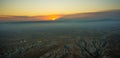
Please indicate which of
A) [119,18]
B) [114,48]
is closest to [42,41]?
[114,48]

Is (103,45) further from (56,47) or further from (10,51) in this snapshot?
(10,51)

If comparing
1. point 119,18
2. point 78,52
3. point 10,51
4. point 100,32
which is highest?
point 119,18

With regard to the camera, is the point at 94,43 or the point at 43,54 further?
the point at 94,43

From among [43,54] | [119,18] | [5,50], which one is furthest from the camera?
[119,18]

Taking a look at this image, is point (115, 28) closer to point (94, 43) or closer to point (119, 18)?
point (119, 18)

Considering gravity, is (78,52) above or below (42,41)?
below

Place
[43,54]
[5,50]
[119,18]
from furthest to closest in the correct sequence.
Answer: [119,18], [43,54], [5,50]

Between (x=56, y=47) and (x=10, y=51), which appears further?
(x=56, y=47)

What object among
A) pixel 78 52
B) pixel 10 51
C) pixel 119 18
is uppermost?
pixel 119 18

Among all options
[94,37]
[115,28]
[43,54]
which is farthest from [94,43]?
[43,54]
